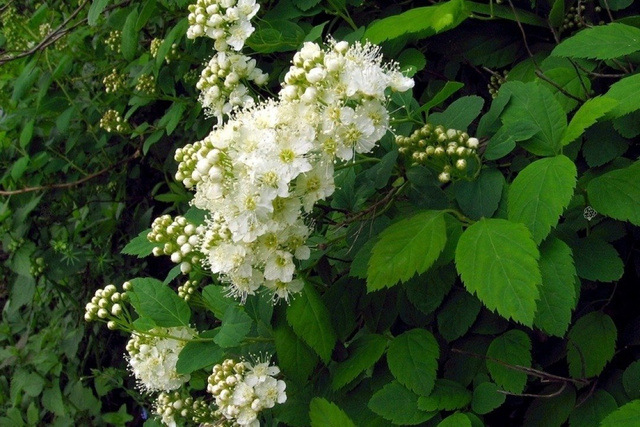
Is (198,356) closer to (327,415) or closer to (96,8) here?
(327,415)

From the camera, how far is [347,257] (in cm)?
199

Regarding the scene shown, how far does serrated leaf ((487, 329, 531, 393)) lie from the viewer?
5.69 ft

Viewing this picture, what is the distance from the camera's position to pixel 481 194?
5.48ft

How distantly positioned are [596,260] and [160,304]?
49.7 inches

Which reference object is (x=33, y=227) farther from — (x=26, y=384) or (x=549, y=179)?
(x=549, y=179)

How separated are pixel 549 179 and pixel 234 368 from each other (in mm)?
1075

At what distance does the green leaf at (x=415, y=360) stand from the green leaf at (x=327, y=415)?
181mm

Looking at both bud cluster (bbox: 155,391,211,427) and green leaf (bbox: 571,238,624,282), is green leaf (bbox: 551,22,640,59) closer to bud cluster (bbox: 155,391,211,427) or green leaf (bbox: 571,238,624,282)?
green leaf (bbox: 571,238,624,282)

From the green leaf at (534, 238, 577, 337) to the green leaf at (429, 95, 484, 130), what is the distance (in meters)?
0.45

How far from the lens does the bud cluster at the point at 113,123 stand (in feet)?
11.1

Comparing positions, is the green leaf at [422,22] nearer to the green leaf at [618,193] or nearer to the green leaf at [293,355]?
the green leaf at [618,193]

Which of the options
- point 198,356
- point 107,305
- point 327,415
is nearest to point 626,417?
point 327,415

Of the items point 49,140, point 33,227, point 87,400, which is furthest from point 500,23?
point 87,400

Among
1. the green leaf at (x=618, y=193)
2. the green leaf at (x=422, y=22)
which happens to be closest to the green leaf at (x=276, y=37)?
the green leaf at (x=422, y=22)
